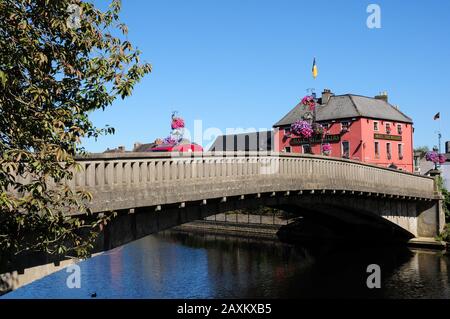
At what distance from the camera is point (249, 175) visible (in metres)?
21.9

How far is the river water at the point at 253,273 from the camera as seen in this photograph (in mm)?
27172

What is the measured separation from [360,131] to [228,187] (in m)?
41.9

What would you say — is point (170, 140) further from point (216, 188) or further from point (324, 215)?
point (324, 215)

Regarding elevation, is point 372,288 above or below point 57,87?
below

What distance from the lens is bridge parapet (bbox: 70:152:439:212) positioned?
1448 centimetres

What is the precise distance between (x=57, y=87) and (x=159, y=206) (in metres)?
8.30

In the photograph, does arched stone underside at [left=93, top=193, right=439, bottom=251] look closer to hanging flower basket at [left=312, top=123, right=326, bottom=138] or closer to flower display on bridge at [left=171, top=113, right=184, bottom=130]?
flower display on bridge at [left=171, top=113, right=184, bottom=130]

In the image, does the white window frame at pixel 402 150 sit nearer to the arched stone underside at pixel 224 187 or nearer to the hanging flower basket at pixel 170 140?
the arched stone underside at pixel 224 187

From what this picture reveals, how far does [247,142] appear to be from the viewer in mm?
78688

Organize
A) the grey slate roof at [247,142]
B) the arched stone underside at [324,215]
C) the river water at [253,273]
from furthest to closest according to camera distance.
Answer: the grey slate roof at [247,142]
the river water at [253,273]
the arched stone underside at [324,215]

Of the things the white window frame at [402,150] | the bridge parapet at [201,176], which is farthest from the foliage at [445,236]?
the white window frame at [402,150]
